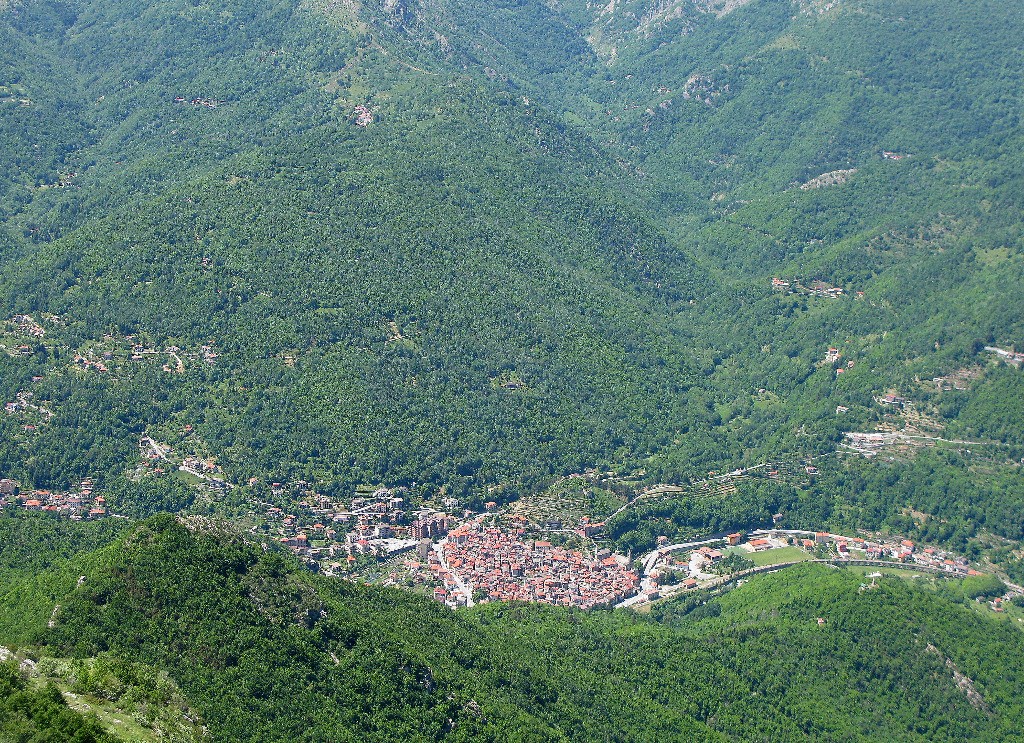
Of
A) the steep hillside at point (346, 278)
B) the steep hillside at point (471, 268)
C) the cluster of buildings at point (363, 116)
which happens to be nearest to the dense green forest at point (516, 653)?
the steep hillside at point (471, 268)

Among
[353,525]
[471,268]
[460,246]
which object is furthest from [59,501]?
[460,246]

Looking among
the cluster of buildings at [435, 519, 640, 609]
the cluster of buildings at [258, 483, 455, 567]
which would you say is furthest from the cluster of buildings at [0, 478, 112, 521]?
the cluster of buildings at [435, 519, 640, 609]

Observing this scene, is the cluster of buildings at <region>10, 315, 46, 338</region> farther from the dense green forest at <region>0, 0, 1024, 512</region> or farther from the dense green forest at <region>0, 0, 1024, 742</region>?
the dense green forest at <region>0, 0, 1024, 512</region>

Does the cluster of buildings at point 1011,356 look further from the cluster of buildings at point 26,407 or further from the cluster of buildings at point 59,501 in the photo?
the cluster of buildings at point 26,407

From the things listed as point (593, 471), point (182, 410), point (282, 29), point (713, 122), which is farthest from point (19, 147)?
point (713, 122)

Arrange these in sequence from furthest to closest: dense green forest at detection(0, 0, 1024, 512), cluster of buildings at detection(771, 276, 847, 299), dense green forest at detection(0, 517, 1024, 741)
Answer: cluster of buildings at detection(771, 276, 847, 299) → dense green forest at detection(0, 0, 1024, 512) → dense green forest at detection(0, 517, 1024, 741)
